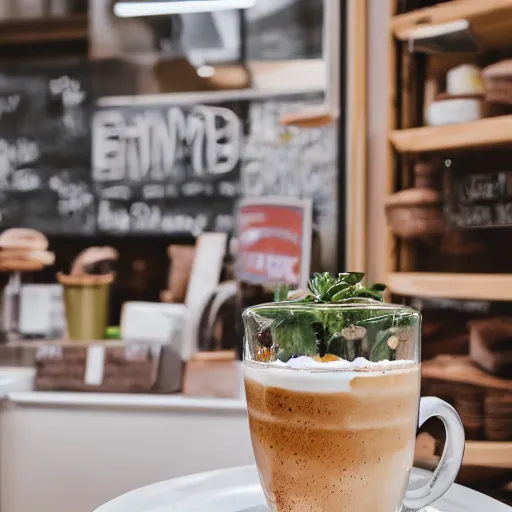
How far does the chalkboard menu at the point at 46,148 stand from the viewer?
1.58 m

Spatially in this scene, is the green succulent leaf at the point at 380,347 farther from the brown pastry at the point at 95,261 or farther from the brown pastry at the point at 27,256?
the brown pastry at the point at 27,256

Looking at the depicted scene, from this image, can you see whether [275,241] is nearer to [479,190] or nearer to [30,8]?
[479,190]

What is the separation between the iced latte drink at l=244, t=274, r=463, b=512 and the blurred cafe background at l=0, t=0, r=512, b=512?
58 centimetres

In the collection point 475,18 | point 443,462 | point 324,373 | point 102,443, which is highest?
point 475,18

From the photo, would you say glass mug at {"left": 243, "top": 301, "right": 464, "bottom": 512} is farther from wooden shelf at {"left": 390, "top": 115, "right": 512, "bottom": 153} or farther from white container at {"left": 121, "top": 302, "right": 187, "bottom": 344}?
white container at {"left": 121, "top": 302, "right": 187, "bottom": 344}

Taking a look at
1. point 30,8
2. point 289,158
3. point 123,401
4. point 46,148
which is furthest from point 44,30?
point 123,401

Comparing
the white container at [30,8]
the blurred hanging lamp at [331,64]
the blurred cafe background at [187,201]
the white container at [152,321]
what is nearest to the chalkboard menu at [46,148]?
the blurred cafe background at [187,201]

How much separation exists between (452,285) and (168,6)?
37.3 inches

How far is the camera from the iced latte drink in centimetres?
71

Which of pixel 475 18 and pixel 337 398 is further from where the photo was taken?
pixel 475 18

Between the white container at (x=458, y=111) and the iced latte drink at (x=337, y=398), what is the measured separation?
2.13 feet

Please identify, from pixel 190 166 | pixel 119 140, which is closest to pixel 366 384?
pixel 190 166

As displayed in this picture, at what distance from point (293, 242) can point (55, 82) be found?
2.41ft

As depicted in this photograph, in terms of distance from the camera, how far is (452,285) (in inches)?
48.6
